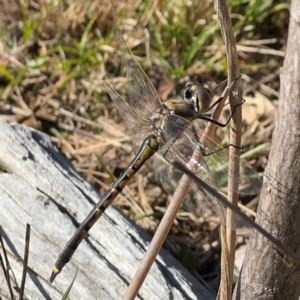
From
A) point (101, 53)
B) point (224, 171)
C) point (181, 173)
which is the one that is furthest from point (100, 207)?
point (101, 53)

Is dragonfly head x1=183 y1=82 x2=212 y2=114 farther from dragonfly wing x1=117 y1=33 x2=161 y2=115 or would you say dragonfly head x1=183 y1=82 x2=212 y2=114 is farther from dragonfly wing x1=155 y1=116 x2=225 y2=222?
dragonfly wing x1=117 y1=33 x2=161 y2=115

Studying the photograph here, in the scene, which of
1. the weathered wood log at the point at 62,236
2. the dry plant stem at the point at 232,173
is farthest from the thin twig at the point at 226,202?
the weathered wood log at the point at 62,236

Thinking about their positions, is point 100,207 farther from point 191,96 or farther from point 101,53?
point 101,53

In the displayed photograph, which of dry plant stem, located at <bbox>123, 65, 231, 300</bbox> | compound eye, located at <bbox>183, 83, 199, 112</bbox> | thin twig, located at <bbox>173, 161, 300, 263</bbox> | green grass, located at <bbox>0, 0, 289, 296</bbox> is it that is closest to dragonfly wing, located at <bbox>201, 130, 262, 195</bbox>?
dry plant stem, located at <bbox>123, 65, 231, 300</bbox>

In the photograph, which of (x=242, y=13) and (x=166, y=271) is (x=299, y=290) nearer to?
(x=166, y=271)

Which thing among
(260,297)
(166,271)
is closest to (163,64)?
(166,271)

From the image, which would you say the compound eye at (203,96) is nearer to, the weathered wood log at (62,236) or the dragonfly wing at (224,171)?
the dragonfly wing at (224,171)
